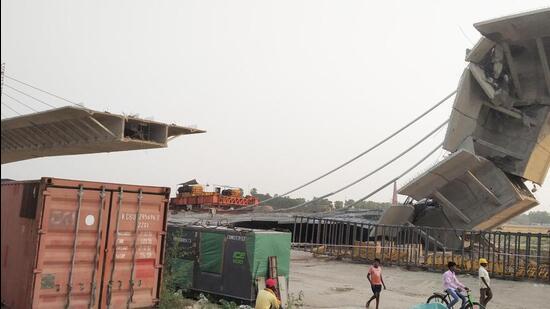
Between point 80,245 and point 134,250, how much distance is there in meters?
1.13

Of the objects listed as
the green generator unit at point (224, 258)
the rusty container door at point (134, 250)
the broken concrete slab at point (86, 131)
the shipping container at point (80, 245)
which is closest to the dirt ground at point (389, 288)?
the green generator unit at point (224, 258)

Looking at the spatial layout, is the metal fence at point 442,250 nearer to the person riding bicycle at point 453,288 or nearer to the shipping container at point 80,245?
the person riding bicycle at point 453,288

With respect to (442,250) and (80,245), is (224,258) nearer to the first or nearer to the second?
(80,245)

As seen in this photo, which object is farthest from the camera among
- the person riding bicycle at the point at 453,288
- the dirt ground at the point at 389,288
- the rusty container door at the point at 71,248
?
the dirt ground at the point at 389,288

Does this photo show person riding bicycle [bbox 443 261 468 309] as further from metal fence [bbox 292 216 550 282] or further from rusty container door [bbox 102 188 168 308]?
metal fence [bbox 292 216 550 282]

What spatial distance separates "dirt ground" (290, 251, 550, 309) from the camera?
14844mm

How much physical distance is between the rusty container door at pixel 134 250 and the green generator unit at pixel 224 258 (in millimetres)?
2057

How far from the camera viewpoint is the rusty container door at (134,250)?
352 inches

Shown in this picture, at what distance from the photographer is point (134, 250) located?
929cm

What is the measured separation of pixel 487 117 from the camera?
32.4 meters

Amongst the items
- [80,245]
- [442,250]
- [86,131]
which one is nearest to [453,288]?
[80,245]

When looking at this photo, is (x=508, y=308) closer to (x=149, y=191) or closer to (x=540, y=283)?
(x=540, y=283)

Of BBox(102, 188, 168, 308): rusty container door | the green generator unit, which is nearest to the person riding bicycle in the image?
the green generator unit

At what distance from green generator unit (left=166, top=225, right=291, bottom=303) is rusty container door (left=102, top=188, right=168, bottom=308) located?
2.06 meters
